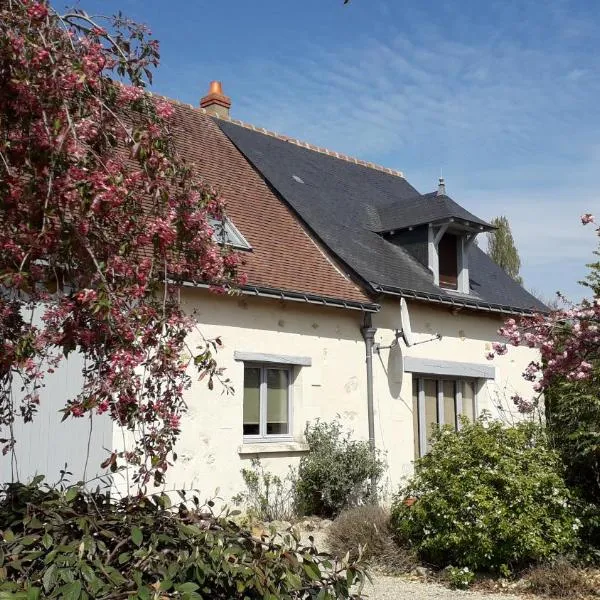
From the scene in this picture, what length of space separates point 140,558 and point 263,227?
9.31 m

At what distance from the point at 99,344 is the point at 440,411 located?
10.6m

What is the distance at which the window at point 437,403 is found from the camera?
42.1 ft

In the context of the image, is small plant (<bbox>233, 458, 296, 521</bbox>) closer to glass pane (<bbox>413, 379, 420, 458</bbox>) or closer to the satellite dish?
the satellite dish

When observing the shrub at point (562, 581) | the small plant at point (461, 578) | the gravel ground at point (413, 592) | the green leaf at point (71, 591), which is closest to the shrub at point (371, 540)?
the gravel ground at point (413, 592)

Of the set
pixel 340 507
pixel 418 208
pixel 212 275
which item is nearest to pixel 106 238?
pixel 212 275

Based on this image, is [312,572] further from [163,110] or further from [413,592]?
[413,592]

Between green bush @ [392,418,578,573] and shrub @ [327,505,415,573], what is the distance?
5.6 inches

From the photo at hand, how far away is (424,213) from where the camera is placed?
14.2 m

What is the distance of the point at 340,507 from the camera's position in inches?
405

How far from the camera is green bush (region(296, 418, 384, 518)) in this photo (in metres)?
10.3

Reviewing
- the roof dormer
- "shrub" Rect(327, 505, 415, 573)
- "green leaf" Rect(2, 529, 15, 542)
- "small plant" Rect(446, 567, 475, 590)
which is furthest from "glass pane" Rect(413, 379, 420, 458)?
"green leaf" Rect(2, 529, 15, 542)

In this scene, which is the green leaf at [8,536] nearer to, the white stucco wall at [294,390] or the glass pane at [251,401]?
the white stucco wall at [294,390]

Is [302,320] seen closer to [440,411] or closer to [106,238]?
[440,411]

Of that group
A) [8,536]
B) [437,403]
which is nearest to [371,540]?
[8,536]
